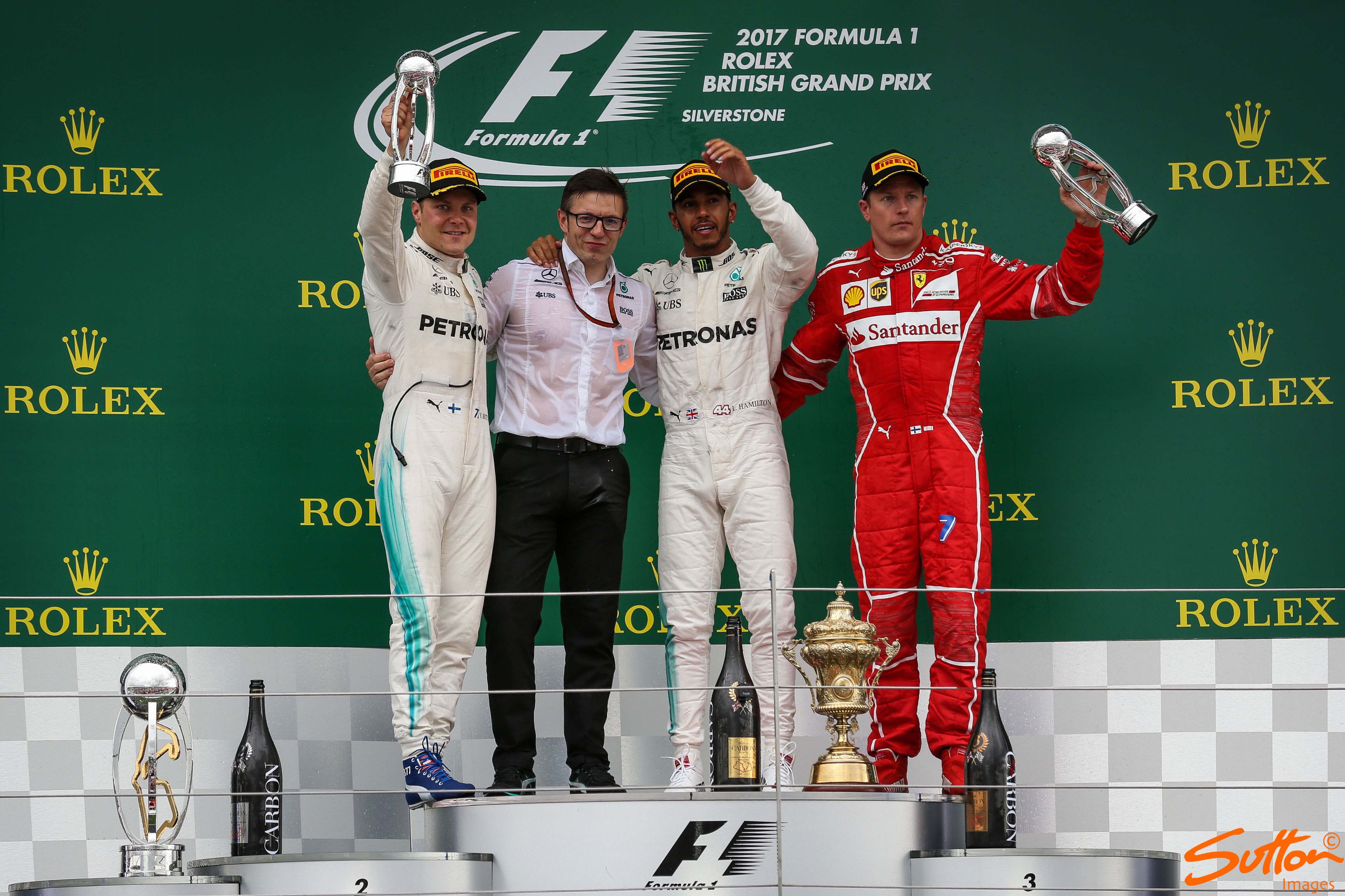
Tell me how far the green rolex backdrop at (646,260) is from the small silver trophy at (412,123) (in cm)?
109

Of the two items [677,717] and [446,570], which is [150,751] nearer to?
[446,570]

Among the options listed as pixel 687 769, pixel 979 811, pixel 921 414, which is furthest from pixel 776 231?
pixel 979 811

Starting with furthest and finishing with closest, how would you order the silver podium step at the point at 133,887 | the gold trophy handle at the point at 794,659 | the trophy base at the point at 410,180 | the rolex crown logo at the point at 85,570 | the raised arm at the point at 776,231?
the rolex crown logo at the point at 85,570
the raised arm at the point at 776,231
the gold trophy handle at the point at 794,659
the trophy base at the point at 410,180
the silver podium step at the point at 133,887

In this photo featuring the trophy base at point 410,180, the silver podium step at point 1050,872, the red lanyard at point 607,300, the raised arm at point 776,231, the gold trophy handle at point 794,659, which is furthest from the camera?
the red lanyard at point 607,300

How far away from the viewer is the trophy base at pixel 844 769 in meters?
2.66

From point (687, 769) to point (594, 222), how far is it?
118 cm

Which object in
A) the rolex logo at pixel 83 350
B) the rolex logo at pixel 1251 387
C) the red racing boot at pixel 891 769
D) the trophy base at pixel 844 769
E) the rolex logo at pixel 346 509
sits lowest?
→ the red racing boot at pixel 891 769

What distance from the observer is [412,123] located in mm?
2568

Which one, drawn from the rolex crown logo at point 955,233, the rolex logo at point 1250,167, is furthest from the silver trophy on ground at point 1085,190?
the rolex logo at point 1250,167

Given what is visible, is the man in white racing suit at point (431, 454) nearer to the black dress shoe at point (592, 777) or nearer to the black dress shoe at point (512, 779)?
the black dress shoe at point (512, 779)

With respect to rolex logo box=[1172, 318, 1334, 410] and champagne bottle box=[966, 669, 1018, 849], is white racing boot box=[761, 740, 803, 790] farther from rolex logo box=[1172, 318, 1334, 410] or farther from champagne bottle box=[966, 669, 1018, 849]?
rolex logo box=[1172, 318, 1334, 410]

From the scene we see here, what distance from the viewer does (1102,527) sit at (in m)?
3.52

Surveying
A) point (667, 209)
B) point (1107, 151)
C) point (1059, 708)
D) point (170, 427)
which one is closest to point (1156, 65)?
point (1107, 151)

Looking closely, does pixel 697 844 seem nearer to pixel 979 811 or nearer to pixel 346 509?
pixel 979 811
